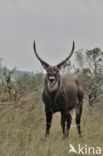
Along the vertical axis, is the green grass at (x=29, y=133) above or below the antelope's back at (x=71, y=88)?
below

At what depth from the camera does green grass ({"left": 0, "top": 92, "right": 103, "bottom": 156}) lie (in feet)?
26.5

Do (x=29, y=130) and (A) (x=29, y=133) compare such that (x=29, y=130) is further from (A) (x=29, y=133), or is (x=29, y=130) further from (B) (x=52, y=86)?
(B) (x=52, y=86)

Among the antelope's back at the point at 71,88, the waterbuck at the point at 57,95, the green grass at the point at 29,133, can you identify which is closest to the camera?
the green grass at the point at 29,133

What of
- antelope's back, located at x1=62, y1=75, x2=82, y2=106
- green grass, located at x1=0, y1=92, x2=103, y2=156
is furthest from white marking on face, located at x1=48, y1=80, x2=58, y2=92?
antelope's back, located at x1=62, y1=75, x2=82, y2=106

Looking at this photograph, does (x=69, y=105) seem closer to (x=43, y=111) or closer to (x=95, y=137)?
(x=43, y=111)

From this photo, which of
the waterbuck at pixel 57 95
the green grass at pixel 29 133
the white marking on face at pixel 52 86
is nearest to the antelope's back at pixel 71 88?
the waterbuck at pixel 57 95

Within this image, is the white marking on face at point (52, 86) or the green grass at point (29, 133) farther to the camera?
the white marking on face at point (52, 86)

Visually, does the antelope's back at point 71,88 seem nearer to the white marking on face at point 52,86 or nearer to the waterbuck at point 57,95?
the waterbuck at point 57,95

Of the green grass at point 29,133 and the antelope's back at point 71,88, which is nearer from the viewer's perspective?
the green grass at point 29,133

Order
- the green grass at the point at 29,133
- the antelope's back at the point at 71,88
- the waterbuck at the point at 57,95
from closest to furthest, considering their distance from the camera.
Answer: the green grass at the point at 29,133
the waterbuck at the point at 57,95
the antelope's back at the point at 71,88

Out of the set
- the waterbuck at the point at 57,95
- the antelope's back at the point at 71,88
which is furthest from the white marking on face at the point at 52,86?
the antelope's back at the point at 71,88

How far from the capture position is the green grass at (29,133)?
809 centimetres

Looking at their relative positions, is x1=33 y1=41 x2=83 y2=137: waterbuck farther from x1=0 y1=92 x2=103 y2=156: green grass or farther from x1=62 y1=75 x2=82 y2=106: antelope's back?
x1=0 y1=92 x2=103 y2=156: green grass

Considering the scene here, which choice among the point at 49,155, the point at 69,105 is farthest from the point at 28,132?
the point at 69,105
